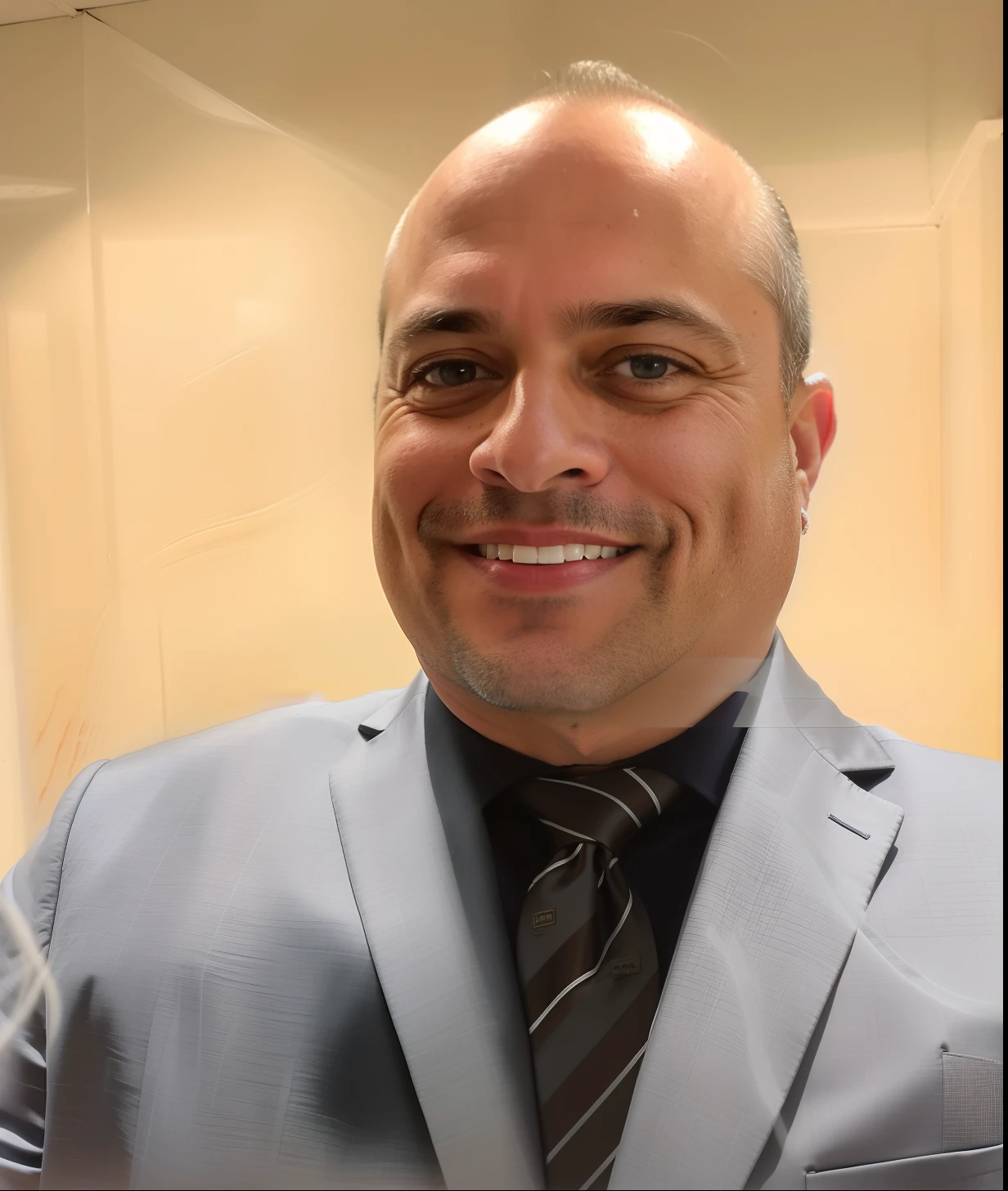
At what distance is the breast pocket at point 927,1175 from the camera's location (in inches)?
34.6

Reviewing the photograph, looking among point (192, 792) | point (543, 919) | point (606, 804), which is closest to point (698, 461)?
point (606, 804)

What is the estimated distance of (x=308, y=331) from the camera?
113 centimetres

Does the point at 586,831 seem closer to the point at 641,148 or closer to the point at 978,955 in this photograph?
the point at 978,955

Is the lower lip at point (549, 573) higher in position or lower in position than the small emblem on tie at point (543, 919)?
higher

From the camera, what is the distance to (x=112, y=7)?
1168 millimetres

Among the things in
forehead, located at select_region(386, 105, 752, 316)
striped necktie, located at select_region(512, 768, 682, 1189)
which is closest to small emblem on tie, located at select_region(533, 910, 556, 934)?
striped necktie, located at select_region(512, 768, 682, 1189)

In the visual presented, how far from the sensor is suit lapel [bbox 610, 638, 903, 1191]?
2.92 feet

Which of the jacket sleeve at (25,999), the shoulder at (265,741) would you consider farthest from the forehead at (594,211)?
the jacket sleeve at (25,999)

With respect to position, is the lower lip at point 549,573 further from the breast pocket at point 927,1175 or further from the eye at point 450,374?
the breast pocket at point 927,1175

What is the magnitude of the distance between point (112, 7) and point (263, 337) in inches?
16.5

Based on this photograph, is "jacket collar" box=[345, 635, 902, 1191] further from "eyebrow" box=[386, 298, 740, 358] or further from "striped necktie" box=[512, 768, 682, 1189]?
"eyebrow" box=[386, 298, 740, 358]

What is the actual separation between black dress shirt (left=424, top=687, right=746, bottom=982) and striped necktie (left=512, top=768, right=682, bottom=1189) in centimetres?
2

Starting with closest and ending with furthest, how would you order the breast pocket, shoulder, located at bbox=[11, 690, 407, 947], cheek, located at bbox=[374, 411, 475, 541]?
the breast pocket < cheek, located at bbox=[374, 411, 475, 541] < shoulder, located at bbox=[11, 690, 407, 947]

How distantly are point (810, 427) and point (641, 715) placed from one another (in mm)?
321
